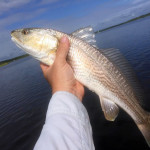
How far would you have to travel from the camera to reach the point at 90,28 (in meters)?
4.79

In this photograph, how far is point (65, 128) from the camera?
238cm

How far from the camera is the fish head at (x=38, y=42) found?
434 cm

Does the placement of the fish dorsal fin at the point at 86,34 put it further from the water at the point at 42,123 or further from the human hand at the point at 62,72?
the water at the point at 42,123

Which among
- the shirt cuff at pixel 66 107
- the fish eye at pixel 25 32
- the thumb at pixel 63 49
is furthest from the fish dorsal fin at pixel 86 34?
the shirt cuff at pixel 66 107

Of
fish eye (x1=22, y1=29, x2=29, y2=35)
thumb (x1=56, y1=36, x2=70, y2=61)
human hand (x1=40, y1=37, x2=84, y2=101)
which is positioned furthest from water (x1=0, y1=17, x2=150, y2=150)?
fish eye (x1=22, y1=29, x2=29, y2=35)

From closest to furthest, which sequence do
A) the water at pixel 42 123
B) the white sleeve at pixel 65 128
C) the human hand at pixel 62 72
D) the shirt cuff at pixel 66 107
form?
the white sleeve at pixel 65 128 < the shirt cuff at pixel 66 107 < the human hand at pixel 62 72 < the water at pixel 42 123

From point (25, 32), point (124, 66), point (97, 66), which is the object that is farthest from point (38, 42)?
point (124, 66)

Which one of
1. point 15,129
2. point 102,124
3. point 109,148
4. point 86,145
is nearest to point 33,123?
point 15,129

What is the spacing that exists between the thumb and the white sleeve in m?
1.32

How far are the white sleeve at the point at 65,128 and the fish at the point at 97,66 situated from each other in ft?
4.71

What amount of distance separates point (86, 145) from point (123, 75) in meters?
2.38

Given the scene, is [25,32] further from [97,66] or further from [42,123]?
[42,123]

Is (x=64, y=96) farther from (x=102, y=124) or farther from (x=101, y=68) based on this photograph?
(x=102, y=124)

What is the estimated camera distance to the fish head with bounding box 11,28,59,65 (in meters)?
4.34
